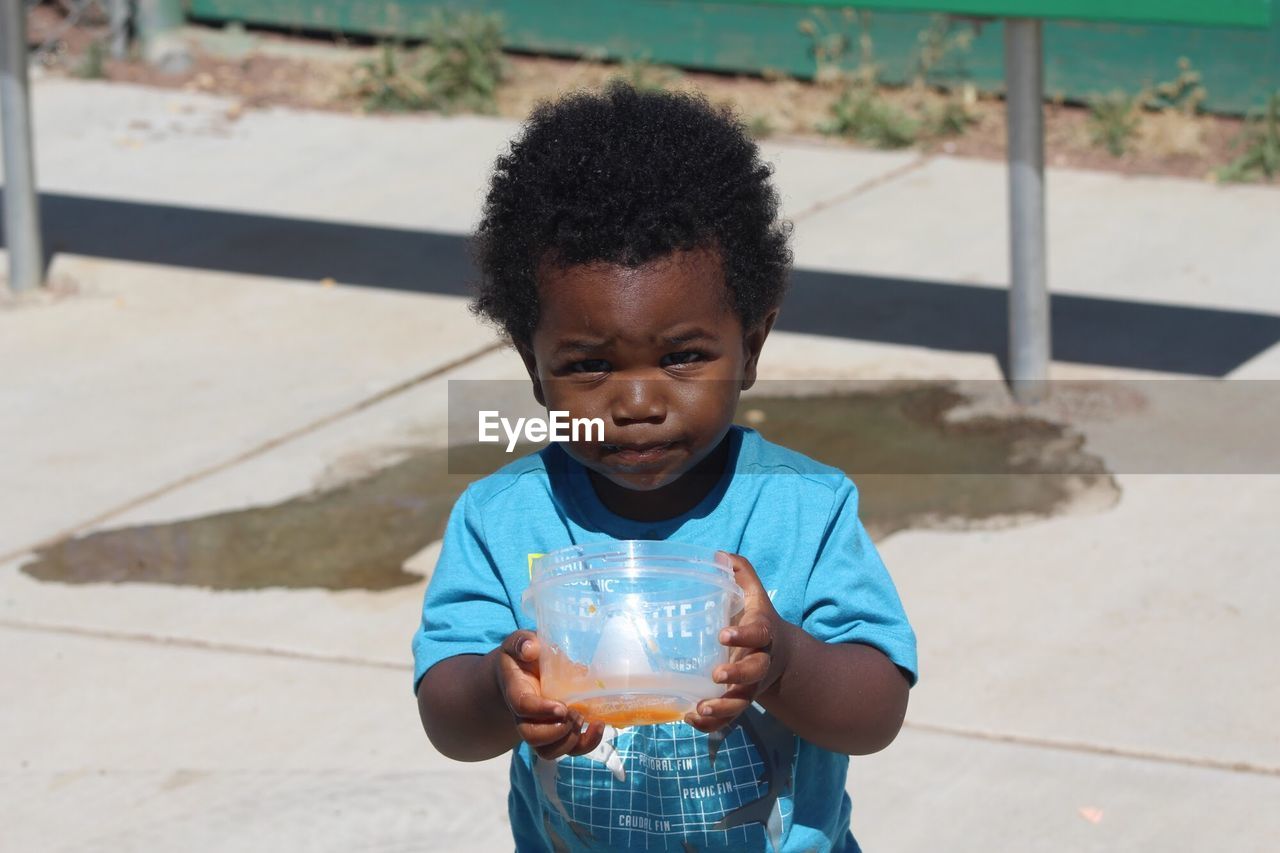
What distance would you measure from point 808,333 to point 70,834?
3.42 metres

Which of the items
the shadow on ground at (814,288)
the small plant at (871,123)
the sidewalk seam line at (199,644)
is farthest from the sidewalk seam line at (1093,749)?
the small plant at (871,123)

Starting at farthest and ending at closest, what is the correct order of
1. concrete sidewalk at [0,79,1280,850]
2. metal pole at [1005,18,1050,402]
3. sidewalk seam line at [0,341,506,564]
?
metal pole at [1005,18,1050,402] < sidewalk seam line at [0,341,506,564] < concrete sidewalk at [0,79,1280,850]

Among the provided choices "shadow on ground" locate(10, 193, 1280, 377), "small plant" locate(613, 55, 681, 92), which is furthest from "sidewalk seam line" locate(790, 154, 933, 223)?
"small plant" locate(613, 55, 681, 92)

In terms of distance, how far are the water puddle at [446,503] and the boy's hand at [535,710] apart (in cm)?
263

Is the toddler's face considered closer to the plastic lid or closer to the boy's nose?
the boy's nose

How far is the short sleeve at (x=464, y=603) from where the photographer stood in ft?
6.61

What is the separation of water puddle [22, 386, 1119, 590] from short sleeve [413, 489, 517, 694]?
2.32 metres

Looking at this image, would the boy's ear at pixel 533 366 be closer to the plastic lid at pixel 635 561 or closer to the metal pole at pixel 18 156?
the plastic lid at pixel 635 561

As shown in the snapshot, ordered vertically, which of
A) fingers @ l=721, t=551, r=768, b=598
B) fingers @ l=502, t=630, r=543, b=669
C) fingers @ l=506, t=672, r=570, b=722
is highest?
fingers @ l=721, t=551, r=768, b=598

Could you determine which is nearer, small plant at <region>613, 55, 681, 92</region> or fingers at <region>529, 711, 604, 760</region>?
fingers at <region>529, 711, 604, 760</region>

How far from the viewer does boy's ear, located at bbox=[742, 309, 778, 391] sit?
207 cm

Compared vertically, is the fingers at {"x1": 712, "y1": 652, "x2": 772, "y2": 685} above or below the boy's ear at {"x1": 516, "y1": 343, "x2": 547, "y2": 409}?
below

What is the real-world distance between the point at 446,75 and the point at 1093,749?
6633 millimetres

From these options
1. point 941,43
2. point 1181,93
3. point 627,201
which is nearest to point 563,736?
point 627,201
